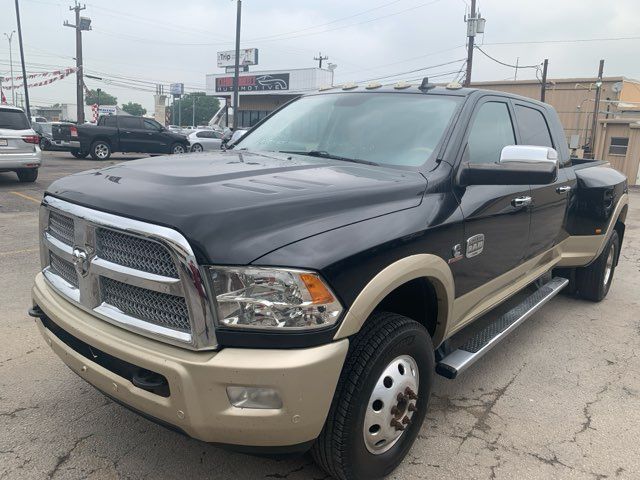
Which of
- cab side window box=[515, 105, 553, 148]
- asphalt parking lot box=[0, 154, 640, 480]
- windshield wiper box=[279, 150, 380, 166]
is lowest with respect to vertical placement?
asphalt parking lot box=[0, 154, 640, 480]

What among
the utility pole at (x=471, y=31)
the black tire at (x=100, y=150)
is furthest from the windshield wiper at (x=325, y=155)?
the utility pole at (x=471, y=31)

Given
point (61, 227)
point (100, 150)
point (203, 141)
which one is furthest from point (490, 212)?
point (203, 141)

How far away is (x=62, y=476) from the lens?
2.44 m

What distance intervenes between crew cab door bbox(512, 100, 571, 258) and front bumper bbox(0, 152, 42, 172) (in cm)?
1086

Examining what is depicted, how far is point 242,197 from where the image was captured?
2102mm

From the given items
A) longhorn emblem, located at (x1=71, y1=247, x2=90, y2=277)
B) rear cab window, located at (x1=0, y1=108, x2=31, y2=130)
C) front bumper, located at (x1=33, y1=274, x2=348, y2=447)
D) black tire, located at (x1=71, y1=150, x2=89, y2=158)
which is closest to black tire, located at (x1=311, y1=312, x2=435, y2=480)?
front bumper, located at (x1=33, y1=274, x2=348, y2=447)

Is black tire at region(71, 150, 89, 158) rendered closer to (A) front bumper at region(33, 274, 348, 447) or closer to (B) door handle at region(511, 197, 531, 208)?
(B) door handle at region(511, 197, 531, 208)

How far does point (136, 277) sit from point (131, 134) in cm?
2030

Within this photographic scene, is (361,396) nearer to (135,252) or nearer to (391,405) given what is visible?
(391,405)

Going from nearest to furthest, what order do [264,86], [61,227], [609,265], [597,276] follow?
1. [61,227]
2. [597,276]
3. [609,265]
4. [264,86]

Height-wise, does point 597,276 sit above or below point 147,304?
below

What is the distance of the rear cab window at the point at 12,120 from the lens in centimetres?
1116

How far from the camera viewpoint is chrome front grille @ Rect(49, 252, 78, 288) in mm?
2396

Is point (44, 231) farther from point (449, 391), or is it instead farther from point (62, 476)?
point (449, 391)
